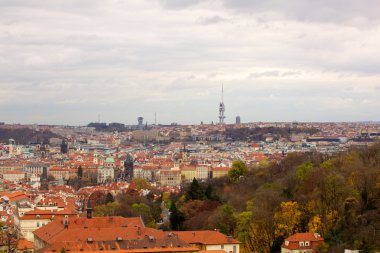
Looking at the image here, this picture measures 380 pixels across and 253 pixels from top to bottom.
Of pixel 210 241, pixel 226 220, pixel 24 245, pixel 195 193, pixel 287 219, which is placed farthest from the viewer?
pixel 195 193

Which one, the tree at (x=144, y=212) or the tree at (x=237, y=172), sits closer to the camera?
the tree at (x=144, y=212)

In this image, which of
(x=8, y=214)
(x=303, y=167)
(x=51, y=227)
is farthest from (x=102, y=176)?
(x=51, y=227)

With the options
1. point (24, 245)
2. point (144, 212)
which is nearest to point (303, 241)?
point (24, 245)

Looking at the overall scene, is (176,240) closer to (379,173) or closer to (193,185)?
(379,173)

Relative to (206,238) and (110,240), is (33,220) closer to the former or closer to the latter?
(206,238)

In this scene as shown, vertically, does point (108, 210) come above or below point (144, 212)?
above

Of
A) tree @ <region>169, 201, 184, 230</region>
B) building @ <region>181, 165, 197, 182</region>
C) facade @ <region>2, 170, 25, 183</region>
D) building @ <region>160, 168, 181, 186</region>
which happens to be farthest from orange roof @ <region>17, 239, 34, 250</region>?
facade @ <region>2, 170, 25, 183</region>

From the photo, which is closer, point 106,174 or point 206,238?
point 206,238

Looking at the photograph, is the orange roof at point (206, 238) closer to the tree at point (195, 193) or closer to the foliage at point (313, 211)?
the foliage at point (313, 211)

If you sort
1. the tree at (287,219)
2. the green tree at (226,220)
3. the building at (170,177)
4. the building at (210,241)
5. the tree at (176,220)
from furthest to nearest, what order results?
the building at (170,177), the tree at (176,220), the green tree at (226,220), the tree at (287,219), the building at (210,241)

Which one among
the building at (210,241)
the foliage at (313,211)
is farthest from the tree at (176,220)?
the building at (210,241)
